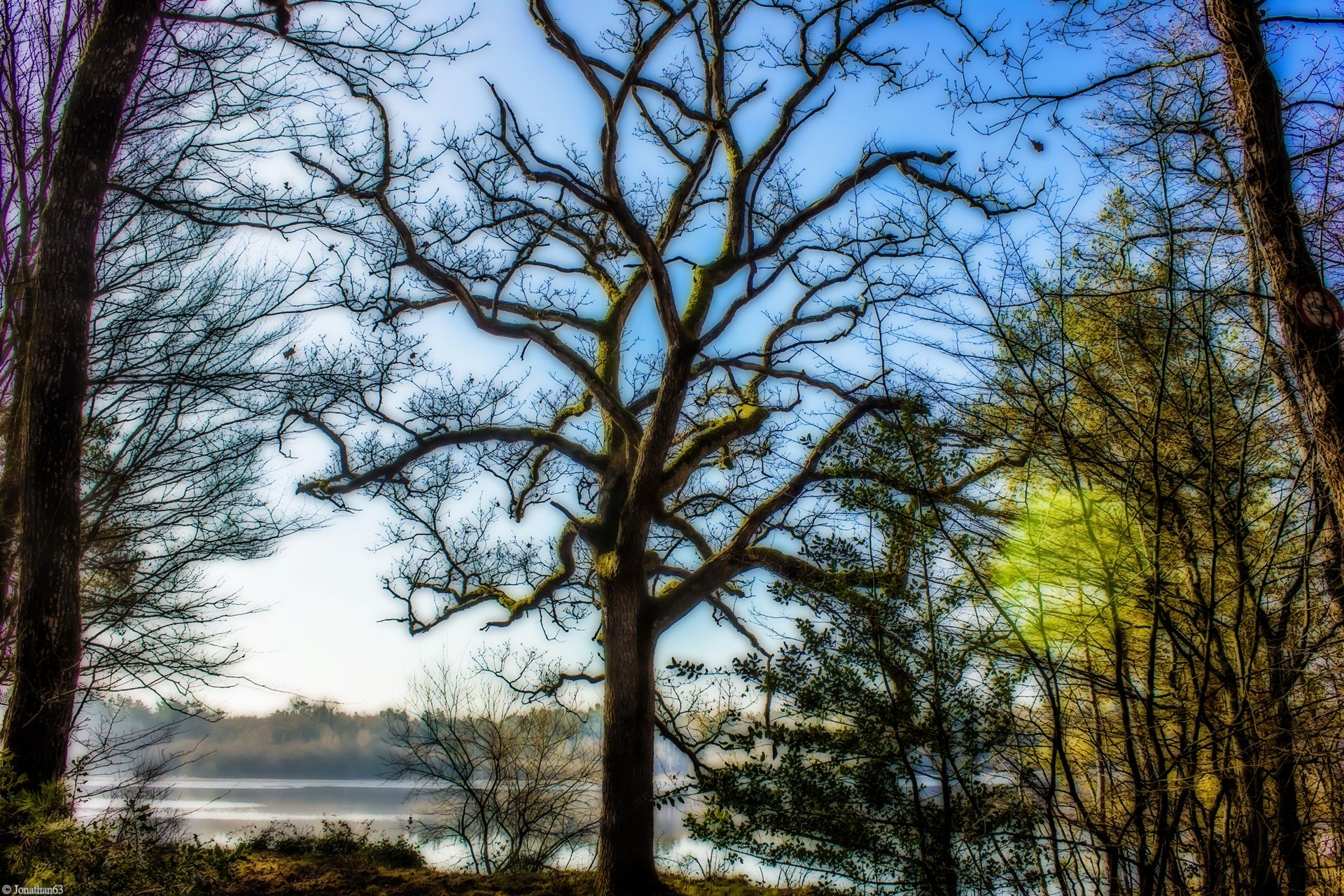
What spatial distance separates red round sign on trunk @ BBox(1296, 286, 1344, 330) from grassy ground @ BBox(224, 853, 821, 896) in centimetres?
537

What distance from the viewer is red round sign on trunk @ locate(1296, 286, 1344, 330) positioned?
3.39 metres

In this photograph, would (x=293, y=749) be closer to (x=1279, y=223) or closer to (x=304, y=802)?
(x=304, y=802)

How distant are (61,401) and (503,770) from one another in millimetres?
8246

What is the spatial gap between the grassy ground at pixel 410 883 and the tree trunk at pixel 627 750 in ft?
1.57

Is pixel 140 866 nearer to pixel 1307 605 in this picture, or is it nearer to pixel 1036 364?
pixel 1036 364

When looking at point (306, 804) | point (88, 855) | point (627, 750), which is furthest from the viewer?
point (306, 804)

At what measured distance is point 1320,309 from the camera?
341 centimetres

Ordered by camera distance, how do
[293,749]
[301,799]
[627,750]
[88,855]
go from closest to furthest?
[88,855], [627,750], [301,799], [293,749]

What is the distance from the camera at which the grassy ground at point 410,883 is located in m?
6.61

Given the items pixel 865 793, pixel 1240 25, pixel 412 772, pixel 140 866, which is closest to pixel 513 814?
pixel 412 772

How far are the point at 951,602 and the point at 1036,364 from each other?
4.14 ft

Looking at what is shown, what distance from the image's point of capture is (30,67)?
588cm

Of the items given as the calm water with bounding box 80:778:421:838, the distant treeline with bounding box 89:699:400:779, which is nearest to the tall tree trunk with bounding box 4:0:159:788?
the calm water with bounding box 80:778:421:838

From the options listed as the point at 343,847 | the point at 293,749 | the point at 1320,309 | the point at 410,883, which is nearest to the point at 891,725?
the point at 1320,309
